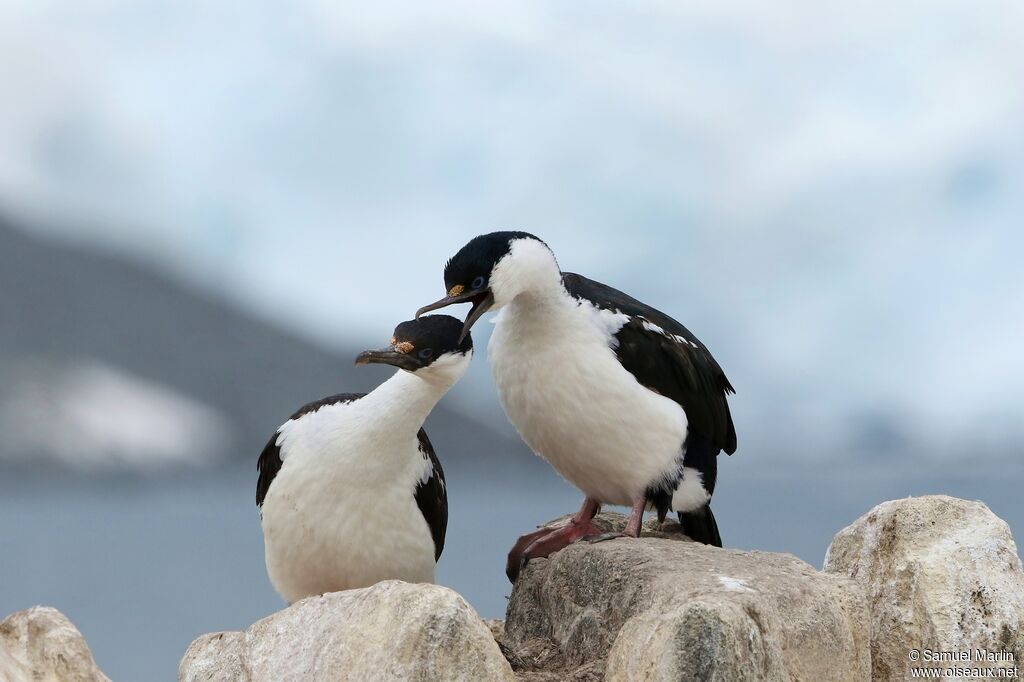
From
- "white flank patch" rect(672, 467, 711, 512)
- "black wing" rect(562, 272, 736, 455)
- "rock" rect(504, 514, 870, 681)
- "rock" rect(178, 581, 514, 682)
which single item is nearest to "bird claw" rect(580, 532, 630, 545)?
"rock" rect(504, 514, 870, 681)

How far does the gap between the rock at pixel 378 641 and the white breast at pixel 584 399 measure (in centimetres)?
238

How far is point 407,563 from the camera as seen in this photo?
8.52 metres

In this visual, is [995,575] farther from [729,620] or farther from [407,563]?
[407,563]

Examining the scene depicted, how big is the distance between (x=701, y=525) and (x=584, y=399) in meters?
1.55

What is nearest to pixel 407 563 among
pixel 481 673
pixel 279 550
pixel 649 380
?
pixel 279 550

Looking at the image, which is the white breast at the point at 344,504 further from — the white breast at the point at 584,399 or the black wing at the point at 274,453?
the white breast at the point at 584,399

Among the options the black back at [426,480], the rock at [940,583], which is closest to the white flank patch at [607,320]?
the black back at [426,480]

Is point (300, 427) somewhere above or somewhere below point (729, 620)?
above

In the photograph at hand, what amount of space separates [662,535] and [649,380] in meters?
1.21

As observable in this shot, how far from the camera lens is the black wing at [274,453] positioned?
339 inches

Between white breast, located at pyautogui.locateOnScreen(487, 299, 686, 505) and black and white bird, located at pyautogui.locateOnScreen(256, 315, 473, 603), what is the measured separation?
53 centimetres

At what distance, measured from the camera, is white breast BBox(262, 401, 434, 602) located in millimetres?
8172

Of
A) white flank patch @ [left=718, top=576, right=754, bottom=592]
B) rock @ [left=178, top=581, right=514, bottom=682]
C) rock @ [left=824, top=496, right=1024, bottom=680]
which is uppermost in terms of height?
rock @ [left=824, top=496, right=1024, bottom=680]

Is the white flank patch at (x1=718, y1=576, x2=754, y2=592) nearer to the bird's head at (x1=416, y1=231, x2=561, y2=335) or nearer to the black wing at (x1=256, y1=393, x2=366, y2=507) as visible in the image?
the bird's head at (x1=416, y1=231, x2=561, y2=335)
